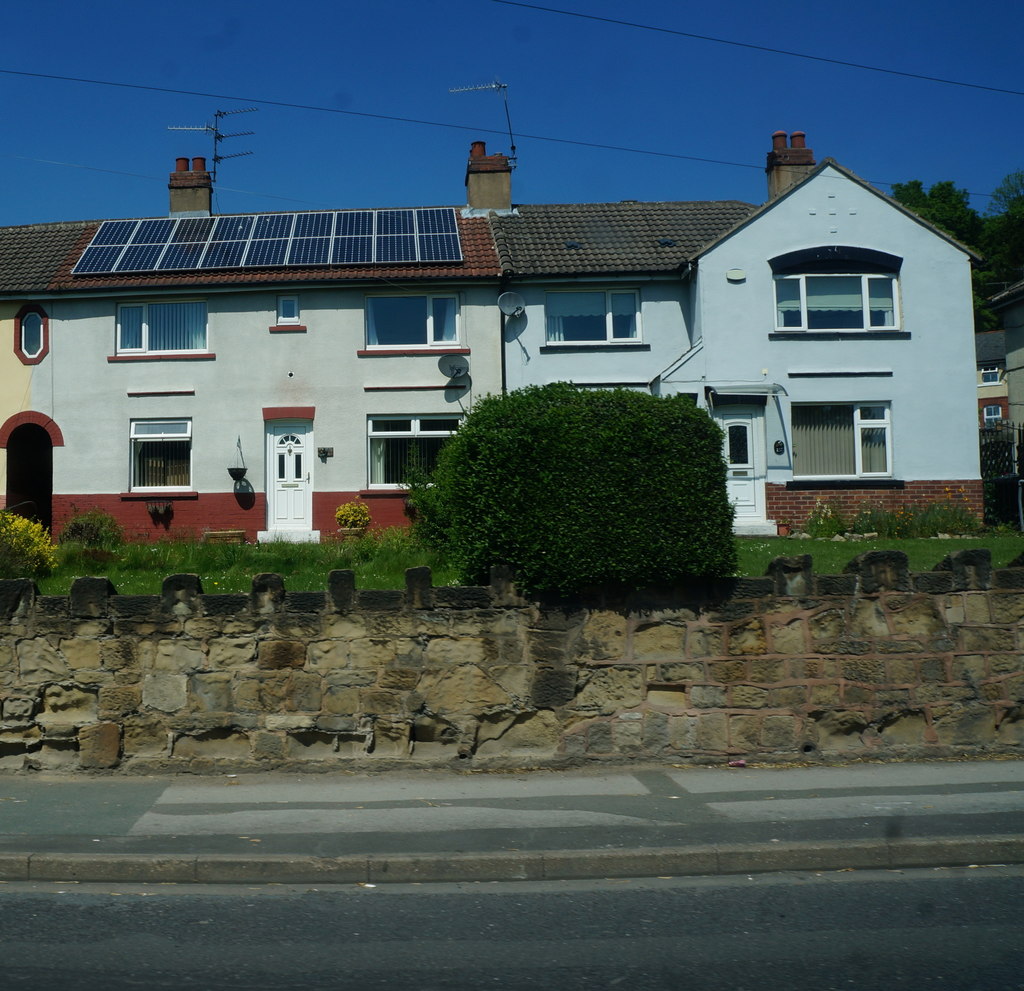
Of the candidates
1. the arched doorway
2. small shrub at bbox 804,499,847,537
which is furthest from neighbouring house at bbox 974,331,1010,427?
the arched doorway

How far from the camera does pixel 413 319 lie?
935 inches

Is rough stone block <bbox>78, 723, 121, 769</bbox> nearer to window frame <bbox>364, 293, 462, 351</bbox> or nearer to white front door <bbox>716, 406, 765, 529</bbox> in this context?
window frame <bbox>364, 293, 462, 351</bbox>

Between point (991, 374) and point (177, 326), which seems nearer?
point (177, 326)

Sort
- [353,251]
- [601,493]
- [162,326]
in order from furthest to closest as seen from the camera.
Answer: [353,251], [162,326], [601,493]

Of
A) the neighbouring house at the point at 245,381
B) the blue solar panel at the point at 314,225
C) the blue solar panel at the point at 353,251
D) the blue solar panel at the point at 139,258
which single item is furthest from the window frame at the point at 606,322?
the blue solar panel at the point at 139,258

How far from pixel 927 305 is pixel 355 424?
494 inches

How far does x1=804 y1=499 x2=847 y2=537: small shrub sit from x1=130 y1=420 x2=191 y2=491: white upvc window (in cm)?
1328

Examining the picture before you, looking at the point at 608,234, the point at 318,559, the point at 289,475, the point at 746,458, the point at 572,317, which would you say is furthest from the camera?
the point at 608,234

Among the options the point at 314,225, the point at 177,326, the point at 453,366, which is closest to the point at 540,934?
the point at 453,366

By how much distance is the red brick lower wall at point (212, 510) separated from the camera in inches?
903

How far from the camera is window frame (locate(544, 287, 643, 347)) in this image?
2359 cm

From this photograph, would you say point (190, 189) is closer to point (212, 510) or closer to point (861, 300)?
point (212, 510)

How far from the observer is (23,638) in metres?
8.91

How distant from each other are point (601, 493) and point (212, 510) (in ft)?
52.5
